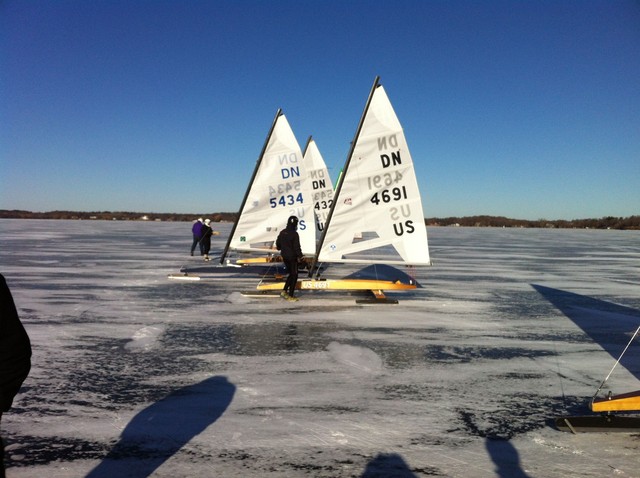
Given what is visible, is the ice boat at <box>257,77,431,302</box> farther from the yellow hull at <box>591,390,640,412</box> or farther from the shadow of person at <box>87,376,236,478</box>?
the yellow hull at <box>591,390,640,412</box>

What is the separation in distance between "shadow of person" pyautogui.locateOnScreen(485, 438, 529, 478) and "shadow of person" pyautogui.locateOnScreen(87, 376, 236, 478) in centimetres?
218

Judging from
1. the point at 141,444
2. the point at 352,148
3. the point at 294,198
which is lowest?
the point at 141,444

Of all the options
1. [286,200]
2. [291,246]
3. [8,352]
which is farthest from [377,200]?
[8,352]

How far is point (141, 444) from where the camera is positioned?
3.63m

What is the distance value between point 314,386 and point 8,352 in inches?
128

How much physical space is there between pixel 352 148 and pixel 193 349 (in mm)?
5267

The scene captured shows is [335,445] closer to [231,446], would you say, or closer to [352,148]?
[231,446]

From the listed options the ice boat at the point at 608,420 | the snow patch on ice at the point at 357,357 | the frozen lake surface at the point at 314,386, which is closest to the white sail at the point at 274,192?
the frozen lake surface at the point at 314,386

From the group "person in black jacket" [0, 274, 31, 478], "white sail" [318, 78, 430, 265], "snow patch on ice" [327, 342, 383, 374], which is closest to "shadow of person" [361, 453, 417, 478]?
"snow patch on ice" [327, 342, 383, 374]

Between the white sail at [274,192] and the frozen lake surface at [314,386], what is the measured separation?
3.19m

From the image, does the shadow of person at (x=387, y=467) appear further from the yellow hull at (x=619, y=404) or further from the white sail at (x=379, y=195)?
the white sail at (x=379, y=195)

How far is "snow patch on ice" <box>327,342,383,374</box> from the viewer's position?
5.59 meters

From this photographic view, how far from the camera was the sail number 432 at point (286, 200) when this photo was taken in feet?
42.3

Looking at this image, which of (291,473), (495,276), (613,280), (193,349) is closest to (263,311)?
(193,349)
